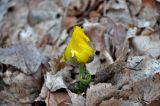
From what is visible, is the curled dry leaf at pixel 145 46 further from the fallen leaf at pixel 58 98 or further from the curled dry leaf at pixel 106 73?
the fallen leaf at pixel 58 98

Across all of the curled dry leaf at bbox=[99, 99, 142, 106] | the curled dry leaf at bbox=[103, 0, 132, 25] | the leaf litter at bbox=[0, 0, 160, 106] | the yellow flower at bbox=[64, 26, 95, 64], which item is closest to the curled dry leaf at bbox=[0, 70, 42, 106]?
the leaf litter at bbox=[0, 0, 160, 106]

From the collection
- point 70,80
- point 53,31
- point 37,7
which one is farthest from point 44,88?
point 37,7

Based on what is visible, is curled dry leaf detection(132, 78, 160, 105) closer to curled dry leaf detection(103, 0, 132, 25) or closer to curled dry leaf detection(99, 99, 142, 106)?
curled dry leaf detection(99, 99, 142, 106)

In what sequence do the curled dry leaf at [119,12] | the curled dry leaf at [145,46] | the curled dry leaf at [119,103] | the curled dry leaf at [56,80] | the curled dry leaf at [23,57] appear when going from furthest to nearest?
the curled dry leaf at [119,12] → the curled dry leaf at [23,57] → the curled dry leaf at [145,46] → the curled dry leaf at [56,80] → the curled dry leaf at [119,103]

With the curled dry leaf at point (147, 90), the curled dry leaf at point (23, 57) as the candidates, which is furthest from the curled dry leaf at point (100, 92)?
the curled dry leaf at point (23, 57)

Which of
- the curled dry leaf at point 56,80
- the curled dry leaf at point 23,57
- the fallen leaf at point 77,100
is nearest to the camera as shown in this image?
the fallen leaf at point 77,100

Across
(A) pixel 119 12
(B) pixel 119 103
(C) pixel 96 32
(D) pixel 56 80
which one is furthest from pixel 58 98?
(A) pixel 119 12
